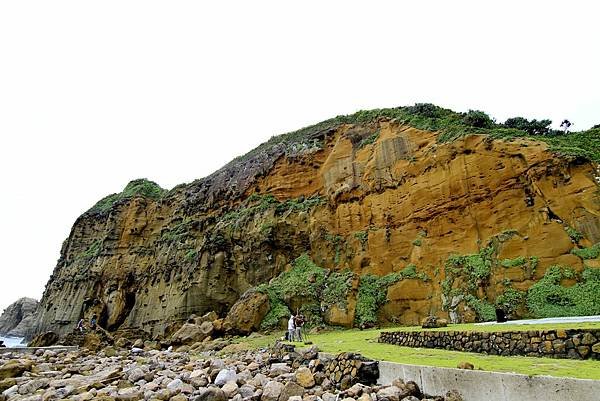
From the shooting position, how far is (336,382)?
27.0ft

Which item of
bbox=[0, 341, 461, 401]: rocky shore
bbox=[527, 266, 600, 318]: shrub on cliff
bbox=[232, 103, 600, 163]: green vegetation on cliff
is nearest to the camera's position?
bbox=[0, 341, 461, 401]: rocky shore

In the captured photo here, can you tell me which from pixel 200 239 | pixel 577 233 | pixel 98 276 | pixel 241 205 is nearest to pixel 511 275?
pixel 577 233

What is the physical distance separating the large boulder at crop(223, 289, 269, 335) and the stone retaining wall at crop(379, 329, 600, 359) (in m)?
12.0

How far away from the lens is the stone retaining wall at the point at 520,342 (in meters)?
6.44

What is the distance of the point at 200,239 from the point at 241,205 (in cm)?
502

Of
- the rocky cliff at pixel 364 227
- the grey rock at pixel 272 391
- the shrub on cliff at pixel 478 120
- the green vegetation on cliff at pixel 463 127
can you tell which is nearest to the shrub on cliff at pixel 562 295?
the rocky cliff at pixel 364 227

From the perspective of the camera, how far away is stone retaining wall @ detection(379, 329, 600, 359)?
644 cm

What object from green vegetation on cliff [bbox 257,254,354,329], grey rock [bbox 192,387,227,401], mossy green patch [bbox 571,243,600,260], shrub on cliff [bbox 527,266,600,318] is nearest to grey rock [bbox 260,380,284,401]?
grey rock [bbox 192,387,227,401]

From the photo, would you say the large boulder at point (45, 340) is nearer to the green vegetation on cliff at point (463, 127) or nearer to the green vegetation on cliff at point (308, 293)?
the green vegetation on cliff at point (308, 293)

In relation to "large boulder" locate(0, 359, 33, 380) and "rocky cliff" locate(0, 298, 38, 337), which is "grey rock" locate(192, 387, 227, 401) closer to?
"large boulder" locate(0, 359, 33, 380)

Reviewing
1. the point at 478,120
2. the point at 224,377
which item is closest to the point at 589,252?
the point at 478,120

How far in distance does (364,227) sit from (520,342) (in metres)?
16.8

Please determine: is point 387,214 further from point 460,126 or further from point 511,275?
point 511,275

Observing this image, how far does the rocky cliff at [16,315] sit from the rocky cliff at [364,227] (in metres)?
53.8
